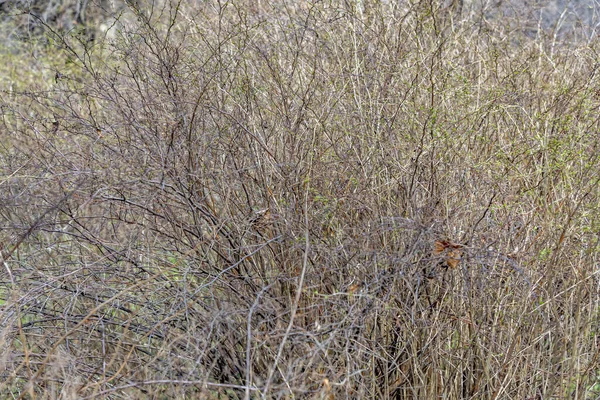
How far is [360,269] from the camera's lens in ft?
11.3

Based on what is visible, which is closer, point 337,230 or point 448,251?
point 448,251

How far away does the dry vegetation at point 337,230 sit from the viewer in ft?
11.1

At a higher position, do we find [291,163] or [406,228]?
[291,163]

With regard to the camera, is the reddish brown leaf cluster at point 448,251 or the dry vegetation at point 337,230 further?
the dry vegetation at point 337,230

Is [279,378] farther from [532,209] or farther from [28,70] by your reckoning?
[28,70]

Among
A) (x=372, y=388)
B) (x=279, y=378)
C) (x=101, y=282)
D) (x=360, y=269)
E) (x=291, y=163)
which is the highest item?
(x=291, y=163)

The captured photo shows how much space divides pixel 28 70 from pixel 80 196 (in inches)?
200

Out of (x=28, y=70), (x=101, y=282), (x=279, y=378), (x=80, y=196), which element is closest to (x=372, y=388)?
(x=279, y=378)

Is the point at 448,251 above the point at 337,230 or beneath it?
beneath

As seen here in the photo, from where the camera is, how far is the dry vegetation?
11.1ft

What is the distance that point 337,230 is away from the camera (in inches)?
142

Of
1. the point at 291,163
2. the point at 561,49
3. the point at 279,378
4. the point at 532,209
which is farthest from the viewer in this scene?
the point at 561,49

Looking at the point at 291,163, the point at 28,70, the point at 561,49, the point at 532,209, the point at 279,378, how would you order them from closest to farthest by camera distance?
1. the point at 279,378
2. the point at 532,209
3. the point at 291,163
4. the point at 561,49
5. the point at 28,70

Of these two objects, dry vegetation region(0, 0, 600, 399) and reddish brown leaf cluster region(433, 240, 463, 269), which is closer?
reddish brown leaf cluster region(433, 240, 463, 269)
